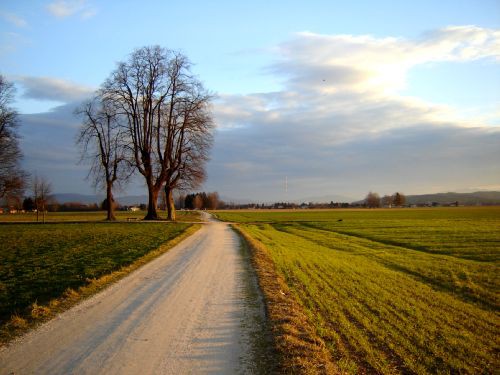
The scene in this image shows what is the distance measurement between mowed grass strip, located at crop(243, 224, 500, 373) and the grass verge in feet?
0.99

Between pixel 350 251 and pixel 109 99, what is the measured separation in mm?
32216

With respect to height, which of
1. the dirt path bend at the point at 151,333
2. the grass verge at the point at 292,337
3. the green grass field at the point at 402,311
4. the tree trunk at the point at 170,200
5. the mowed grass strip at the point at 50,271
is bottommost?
the green grass field at the point at 402,311

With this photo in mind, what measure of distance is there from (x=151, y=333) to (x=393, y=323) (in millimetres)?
5394

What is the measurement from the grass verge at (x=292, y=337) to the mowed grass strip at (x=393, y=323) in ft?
0.99

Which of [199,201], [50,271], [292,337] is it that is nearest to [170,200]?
[50,271]

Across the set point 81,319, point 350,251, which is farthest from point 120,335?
point 350,251

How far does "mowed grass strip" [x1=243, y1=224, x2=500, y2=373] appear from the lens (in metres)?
6.96

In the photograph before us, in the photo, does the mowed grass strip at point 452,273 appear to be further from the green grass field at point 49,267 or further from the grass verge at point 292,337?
the green grass field at point 49,267

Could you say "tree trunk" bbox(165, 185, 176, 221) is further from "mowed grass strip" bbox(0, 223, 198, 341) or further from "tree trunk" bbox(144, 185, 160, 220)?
"mowed grass strip" bbox(0, 223, 198, 341)

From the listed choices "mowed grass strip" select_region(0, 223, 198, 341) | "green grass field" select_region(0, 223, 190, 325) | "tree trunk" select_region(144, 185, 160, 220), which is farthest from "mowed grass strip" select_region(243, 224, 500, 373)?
"tree trunk" select_region(144, 185, 160, 220)

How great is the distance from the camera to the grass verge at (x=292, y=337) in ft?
18.5

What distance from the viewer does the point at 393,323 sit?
8.99m

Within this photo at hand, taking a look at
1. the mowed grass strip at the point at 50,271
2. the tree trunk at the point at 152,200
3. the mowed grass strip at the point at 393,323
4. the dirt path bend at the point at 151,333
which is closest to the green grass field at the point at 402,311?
the mowed grass strip at the point at 393,323

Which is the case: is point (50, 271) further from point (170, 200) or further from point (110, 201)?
point (110, 201)
